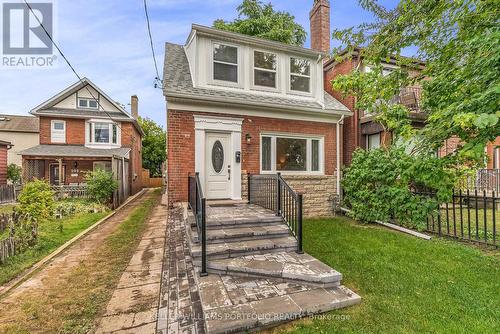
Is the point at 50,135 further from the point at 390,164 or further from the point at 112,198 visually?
the point at 390,164

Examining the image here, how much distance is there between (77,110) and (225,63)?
45.7 feet

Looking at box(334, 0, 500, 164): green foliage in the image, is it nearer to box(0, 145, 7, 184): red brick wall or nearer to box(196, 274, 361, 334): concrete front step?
box(196, 274, 361, 334): concrete front step

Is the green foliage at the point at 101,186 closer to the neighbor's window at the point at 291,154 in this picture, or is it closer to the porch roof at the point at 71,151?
the porch roof at the point at 71,151

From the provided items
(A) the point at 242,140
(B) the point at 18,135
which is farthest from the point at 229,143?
(B) the point at 18,135

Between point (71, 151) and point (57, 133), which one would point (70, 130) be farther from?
point (71, 151)

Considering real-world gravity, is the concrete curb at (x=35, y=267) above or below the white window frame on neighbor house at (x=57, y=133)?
below

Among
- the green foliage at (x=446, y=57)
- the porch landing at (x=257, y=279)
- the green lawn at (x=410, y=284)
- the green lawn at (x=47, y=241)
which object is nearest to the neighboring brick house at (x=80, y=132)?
the green lawn at (x=47, y=241)

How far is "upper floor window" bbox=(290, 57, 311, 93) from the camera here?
28.4ft

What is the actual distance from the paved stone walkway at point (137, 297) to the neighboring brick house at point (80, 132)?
12.4 meters

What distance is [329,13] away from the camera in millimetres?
11164

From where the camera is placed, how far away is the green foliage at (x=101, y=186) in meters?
10.2

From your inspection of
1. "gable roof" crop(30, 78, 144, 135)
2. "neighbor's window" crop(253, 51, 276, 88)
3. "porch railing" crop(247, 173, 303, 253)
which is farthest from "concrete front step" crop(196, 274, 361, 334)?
"gable roof" crop(30, 78, 144, 135)

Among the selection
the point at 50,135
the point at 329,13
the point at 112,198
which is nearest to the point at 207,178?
the point at 112,198

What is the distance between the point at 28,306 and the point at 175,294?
181 cm
